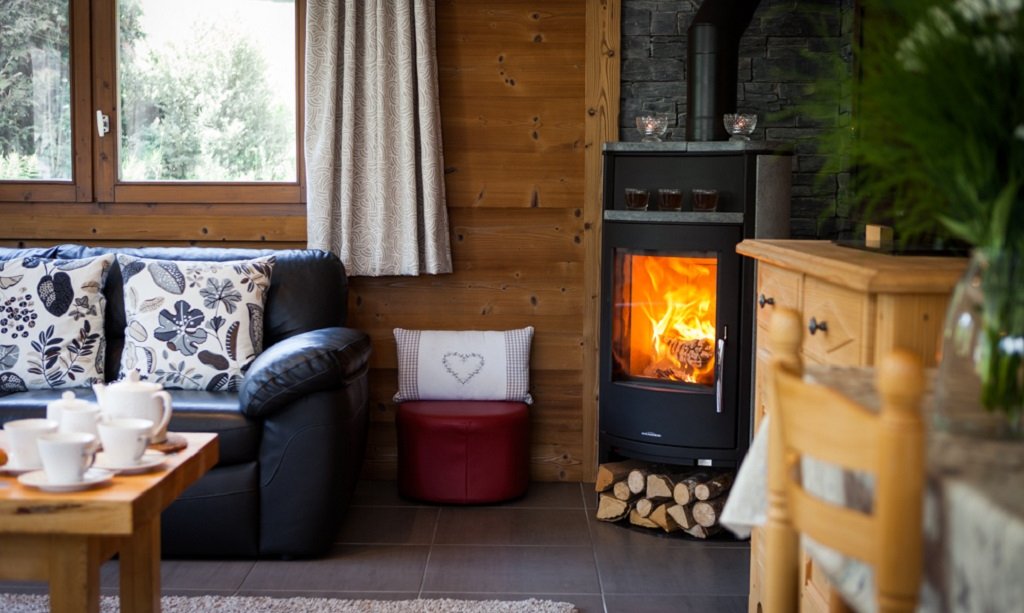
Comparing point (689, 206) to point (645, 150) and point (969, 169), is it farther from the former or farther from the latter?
point (969, 169)

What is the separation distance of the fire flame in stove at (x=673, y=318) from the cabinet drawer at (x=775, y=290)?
99cm

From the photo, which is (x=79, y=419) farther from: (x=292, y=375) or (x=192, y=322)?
(x=192, y=322)

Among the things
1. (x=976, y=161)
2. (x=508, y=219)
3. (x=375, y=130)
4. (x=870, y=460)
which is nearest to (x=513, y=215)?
(x=508, y=219)

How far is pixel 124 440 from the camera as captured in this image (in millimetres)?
2320

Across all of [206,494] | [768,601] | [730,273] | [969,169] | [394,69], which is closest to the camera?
[969,169]

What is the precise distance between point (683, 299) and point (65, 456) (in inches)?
93.4

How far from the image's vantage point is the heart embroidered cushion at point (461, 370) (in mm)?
4434

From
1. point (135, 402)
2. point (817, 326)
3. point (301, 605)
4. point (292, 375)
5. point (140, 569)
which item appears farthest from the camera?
point (292, 375)

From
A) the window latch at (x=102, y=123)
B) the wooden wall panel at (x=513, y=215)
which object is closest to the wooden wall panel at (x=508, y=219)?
the wooden wall panel at (x=513, y=215)

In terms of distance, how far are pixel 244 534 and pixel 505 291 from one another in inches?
60.6

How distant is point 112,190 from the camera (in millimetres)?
4574

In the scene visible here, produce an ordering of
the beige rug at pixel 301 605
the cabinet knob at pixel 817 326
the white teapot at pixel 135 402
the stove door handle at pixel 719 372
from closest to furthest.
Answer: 1. the cabinet knob at pixel 817 326
2. the white teapot at pixel 135 402
3. the beige rug at pixel 301 605
4. the stove door handle at pixel 719 372

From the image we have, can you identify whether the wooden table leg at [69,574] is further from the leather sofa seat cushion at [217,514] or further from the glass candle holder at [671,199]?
the glass candle holder at [671,199]

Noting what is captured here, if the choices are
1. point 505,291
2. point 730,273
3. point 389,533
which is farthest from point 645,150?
point 389,533
